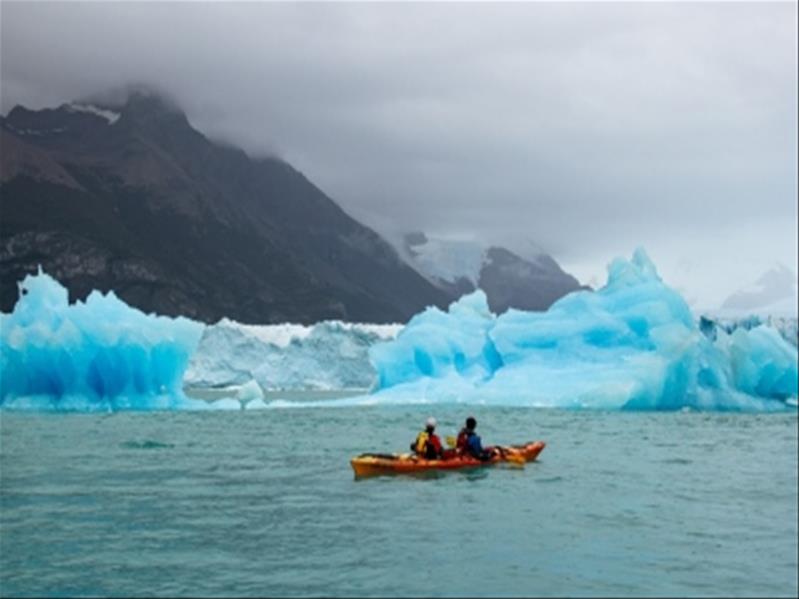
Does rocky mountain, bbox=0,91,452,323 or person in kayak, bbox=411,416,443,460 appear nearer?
person in kayak, bbox=411,416,443,460

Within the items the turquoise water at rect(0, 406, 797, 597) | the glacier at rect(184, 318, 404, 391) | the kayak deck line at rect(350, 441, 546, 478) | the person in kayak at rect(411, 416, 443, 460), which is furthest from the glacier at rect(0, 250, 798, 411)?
the glacier at rect(184, 318, 404, 391)

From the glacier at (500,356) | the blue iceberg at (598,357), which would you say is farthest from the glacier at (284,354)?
the glacier at (500,356)

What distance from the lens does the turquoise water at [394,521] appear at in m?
12.9

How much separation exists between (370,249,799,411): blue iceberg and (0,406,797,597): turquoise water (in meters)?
10.3

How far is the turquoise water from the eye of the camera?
12945 millimetres

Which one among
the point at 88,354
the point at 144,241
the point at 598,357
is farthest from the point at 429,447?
the point at 144,241

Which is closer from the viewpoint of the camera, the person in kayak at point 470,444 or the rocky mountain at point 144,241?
the person in kayak at point 470,444

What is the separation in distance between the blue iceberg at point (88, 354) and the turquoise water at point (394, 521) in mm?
13980

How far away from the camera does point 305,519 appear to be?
17.5 m

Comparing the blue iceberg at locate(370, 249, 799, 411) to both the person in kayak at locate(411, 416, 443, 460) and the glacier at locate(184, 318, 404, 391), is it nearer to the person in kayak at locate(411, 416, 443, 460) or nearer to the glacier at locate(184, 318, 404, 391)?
the person in kayak at locate(411, 416, 443, 460)

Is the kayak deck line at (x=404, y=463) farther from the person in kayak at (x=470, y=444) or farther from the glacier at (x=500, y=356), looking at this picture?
the glacier at (x=500, y=356)

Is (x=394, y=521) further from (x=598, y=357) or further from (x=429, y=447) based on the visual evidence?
(x=598, y=357)

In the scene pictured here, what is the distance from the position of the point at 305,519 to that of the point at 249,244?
174 m

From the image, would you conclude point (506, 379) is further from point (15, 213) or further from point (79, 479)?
point (15, 213)
